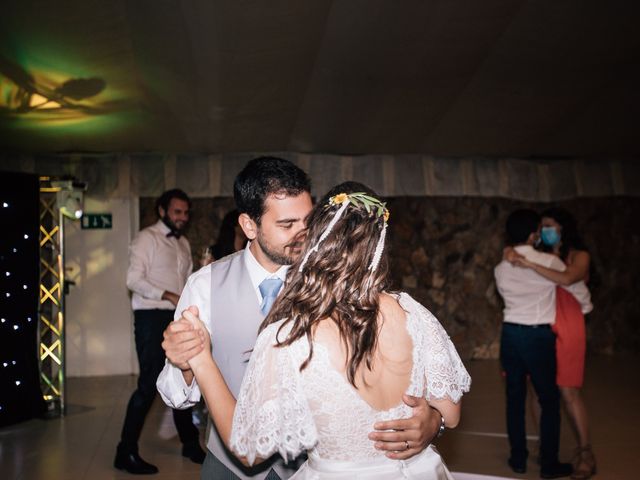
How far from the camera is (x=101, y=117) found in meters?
6.09

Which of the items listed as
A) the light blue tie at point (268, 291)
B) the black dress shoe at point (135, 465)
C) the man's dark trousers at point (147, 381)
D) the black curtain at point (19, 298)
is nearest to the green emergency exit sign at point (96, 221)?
the black curtain at point (19, 298)

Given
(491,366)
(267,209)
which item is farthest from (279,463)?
(491,366)

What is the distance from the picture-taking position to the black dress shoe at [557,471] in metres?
3.78

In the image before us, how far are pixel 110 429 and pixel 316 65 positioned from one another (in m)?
3.23

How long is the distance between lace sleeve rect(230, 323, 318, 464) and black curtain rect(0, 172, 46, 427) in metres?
4.29

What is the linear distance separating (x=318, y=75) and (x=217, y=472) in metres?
4.17

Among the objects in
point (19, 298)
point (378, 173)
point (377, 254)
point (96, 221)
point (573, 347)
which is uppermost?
point (378, 173)

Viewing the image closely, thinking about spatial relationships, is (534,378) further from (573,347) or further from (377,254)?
(377,254)

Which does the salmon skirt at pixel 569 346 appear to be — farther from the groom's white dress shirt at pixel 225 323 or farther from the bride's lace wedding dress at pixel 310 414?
the bride's lace wedding dress at pixel 310 414

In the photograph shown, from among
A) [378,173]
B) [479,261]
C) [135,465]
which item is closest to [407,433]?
[135,465]

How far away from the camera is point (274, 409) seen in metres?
1.45

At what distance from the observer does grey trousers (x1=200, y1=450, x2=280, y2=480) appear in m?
1.83

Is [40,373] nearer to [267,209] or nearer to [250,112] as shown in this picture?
[250,112]

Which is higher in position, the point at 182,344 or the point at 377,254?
the point at 377,254
